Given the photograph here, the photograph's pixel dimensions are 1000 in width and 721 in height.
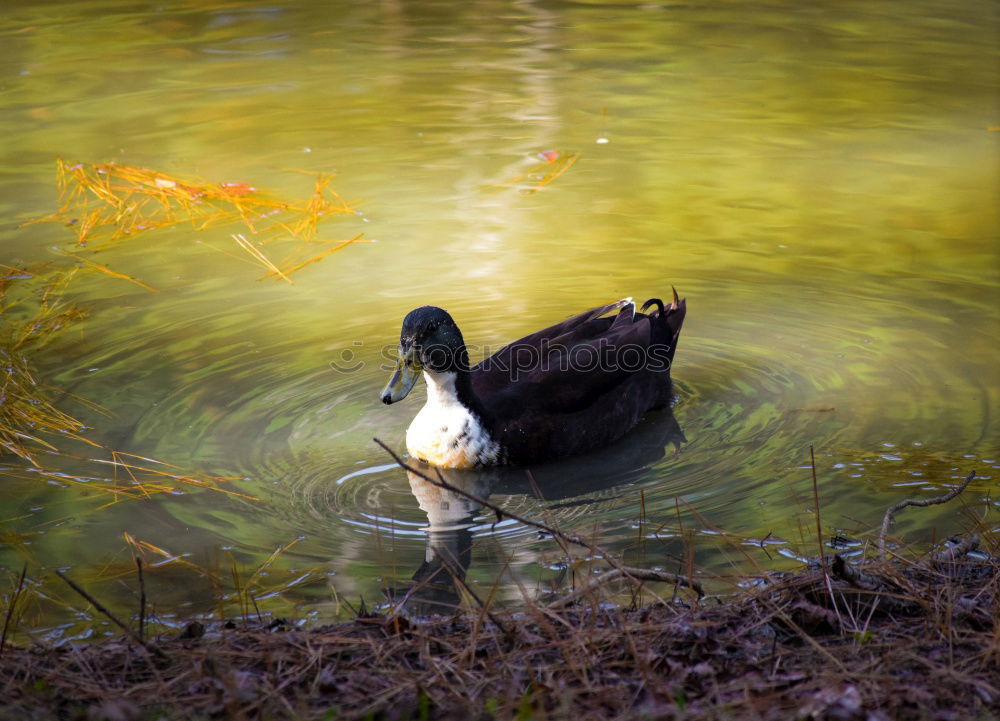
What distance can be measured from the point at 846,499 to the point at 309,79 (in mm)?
9895

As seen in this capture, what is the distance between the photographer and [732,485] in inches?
215

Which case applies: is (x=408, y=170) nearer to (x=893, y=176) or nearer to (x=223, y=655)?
(x=893, y=176)

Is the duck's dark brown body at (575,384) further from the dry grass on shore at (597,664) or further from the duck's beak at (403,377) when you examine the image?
the dry grass on shore at (597,664)

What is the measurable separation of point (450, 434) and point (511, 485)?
0.40m

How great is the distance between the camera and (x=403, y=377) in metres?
5.69

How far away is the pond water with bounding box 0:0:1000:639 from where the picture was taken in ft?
16.7

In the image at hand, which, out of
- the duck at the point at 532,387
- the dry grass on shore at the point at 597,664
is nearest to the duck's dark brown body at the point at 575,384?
the duck at the point at 532,387

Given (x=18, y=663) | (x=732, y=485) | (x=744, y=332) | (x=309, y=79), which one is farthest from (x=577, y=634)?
(x=309, y=79)

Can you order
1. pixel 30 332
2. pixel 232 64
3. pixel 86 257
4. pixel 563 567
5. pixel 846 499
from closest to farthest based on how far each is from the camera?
pixel 563 567 < pixel 846 499 < pixel 30 332 < pixel 86 257 < pixel 232 64

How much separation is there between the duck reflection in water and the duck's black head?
475mm

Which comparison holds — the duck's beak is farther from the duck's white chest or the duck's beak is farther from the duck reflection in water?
the duck reflection in water

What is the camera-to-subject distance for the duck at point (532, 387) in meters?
5.69

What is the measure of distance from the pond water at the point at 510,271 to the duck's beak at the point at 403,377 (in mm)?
416

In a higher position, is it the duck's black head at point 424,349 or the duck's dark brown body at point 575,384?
the duck's black head at point 424,349
